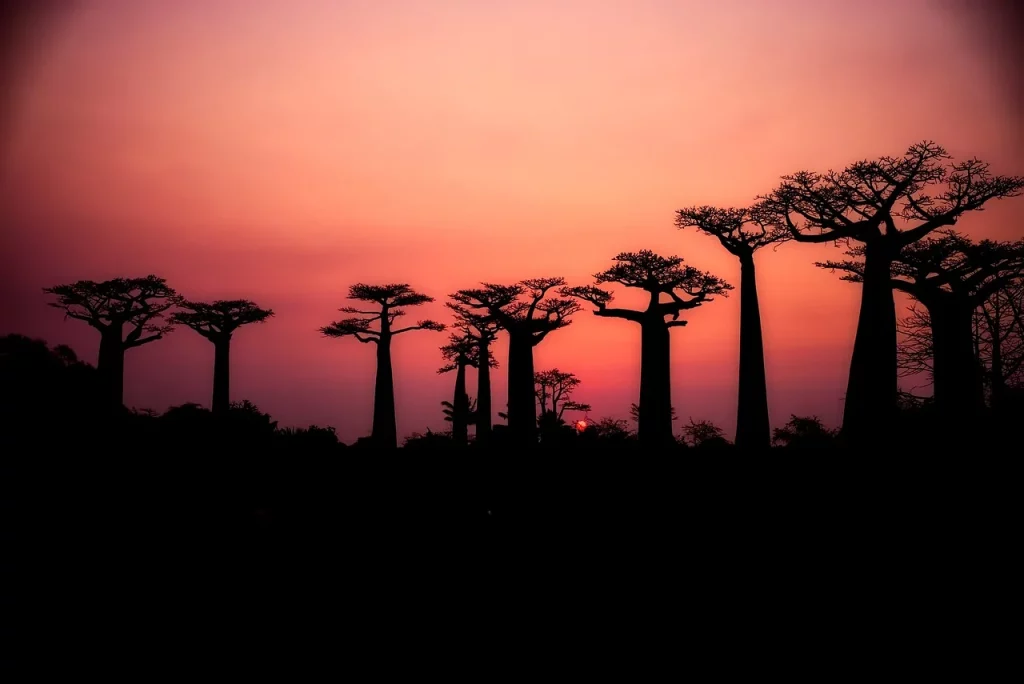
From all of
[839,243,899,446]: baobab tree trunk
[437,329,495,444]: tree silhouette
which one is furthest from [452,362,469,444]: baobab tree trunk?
[839,243,899,446]: baobab tree trunk

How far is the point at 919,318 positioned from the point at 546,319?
46.1 ft

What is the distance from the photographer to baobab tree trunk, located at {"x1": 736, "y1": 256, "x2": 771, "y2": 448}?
925 inches

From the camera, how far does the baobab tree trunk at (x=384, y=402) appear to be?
123 ft

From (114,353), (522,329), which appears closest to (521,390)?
(522,329)

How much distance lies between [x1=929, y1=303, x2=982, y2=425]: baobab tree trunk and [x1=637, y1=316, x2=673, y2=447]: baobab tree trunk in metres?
8.34

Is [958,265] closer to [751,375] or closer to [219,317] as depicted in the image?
[751,375]

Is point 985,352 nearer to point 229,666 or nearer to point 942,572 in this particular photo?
point 942,572

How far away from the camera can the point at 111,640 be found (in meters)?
8.56

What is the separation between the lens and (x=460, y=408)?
39438 millimetres

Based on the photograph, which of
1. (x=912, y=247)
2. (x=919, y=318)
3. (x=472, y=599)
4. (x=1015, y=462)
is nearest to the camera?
(x=472, y=599)

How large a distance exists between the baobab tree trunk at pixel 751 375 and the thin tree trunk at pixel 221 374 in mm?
25123

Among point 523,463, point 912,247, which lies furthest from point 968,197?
point 523,463

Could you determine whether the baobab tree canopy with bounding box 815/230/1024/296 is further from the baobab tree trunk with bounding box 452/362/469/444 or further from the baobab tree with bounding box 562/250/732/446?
the baobab tree trunk with bounding box 452/362/469/444

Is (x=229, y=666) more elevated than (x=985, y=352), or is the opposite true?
(x=985, y=352)
